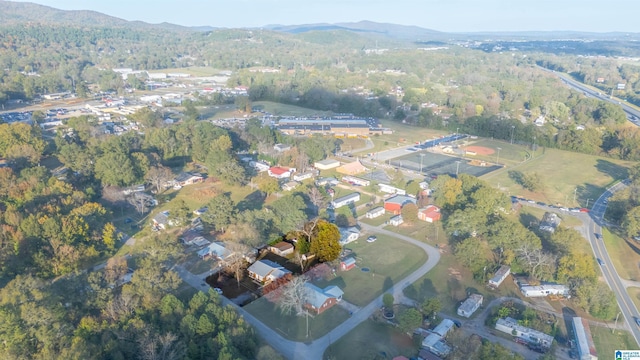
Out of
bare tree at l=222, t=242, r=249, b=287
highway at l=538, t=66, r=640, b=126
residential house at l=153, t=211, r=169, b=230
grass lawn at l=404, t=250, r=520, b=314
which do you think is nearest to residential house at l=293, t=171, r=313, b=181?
residential house at l=153, t=211, r=169, b=230

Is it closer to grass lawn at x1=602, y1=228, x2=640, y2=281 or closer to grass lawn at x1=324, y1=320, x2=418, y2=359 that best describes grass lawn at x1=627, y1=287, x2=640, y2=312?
grass lawn at x1=602, y1=228, x2=640, y2=281

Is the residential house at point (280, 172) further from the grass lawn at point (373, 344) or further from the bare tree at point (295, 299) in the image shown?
the grass lawn at point (373, 344)

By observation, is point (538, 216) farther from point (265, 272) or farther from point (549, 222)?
point (265, 272)

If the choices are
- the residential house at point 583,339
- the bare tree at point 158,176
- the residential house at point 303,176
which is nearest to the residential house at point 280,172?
the residential house at point 303,176

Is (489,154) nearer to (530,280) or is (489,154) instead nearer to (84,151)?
(530,280)

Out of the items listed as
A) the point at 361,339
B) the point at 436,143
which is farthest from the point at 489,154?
the point at 361,339
